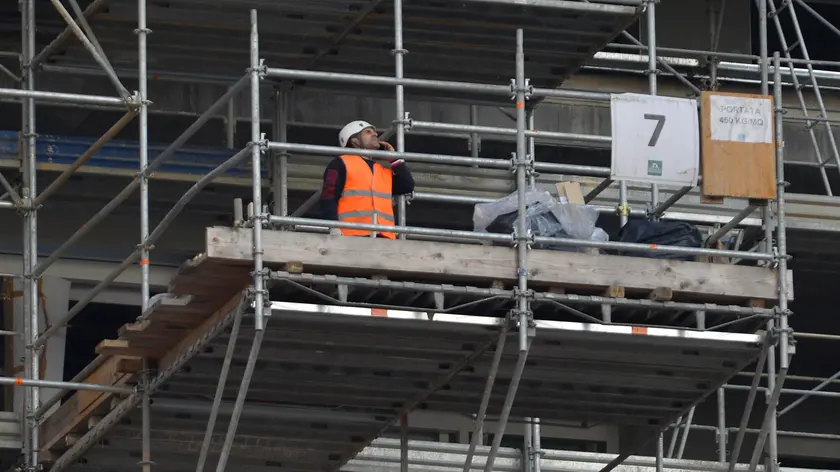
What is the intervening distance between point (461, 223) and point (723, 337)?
5.77 meters

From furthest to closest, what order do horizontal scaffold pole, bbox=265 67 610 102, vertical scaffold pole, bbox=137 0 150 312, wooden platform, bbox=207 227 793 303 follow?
1. vertical scaffold pole, bbox=137 0 150 312
2. horizontal scaffold pole, bbox=265 67 610 102
3. wooden platform, bbox=207 227 793 303

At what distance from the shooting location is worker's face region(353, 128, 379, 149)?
63.7ft

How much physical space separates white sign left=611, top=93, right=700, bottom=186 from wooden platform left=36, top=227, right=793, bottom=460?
755 mm

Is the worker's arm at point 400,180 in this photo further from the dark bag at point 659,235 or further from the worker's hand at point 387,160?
the dark bag at point 659,235

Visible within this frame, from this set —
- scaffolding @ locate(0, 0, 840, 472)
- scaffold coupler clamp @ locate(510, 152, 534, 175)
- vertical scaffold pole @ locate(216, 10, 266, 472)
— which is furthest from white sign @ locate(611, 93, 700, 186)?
vertical scaffold pole @ locate(216, 10, 266, 472)

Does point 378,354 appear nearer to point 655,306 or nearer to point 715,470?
point 655,306

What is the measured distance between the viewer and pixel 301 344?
18.7 meters

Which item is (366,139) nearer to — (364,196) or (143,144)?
(364,196)

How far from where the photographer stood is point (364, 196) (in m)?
19.1

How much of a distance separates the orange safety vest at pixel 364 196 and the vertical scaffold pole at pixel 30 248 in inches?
146

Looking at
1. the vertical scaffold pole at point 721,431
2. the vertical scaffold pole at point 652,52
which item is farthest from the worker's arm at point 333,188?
the vertical scaffold pole at point 721,431

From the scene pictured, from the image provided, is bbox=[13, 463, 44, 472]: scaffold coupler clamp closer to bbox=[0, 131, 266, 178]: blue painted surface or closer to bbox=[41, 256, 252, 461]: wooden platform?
bbox=[41, 256, 252, 461]: wooden platform

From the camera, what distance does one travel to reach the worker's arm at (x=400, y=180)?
63.5ft

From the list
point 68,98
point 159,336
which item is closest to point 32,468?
point 159,336
